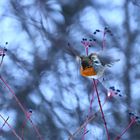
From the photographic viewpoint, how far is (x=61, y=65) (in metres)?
0.98

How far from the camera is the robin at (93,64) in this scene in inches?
23.8

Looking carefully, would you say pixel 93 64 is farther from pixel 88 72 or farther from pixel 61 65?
pixel 61 65

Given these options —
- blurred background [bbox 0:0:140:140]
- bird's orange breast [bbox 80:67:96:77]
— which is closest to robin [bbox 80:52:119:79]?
bird's orange breast [bbox 80:67:96:77]

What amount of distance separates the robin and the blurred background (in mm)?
269

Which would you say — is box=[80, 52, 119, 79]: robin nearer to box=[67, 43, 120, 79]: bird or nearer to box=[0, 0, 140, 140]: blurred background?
box=[67, 43, 120, 79]: bird

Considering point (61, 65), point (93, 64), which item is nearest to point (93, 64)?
point (93, 64)

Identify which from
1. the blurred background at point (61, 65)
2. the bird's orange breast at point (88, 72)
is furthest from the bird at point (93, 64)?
the blurred background at point (61, 65)

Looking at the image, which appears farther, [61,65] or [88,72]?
[61,65]

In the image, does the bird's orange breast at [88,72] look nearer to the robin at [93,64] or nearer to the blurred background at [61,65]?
the robin at [93,64]

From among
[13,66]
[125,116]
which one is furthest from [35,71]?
[125,116]

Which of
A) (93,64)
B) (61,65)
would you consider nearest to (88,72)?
(93,64)

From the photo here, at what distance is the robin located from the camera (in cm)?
60

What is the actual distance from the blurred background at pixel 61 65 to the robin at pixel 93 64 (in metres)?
0.27

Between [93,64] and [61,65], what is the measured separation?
14.3 inches
